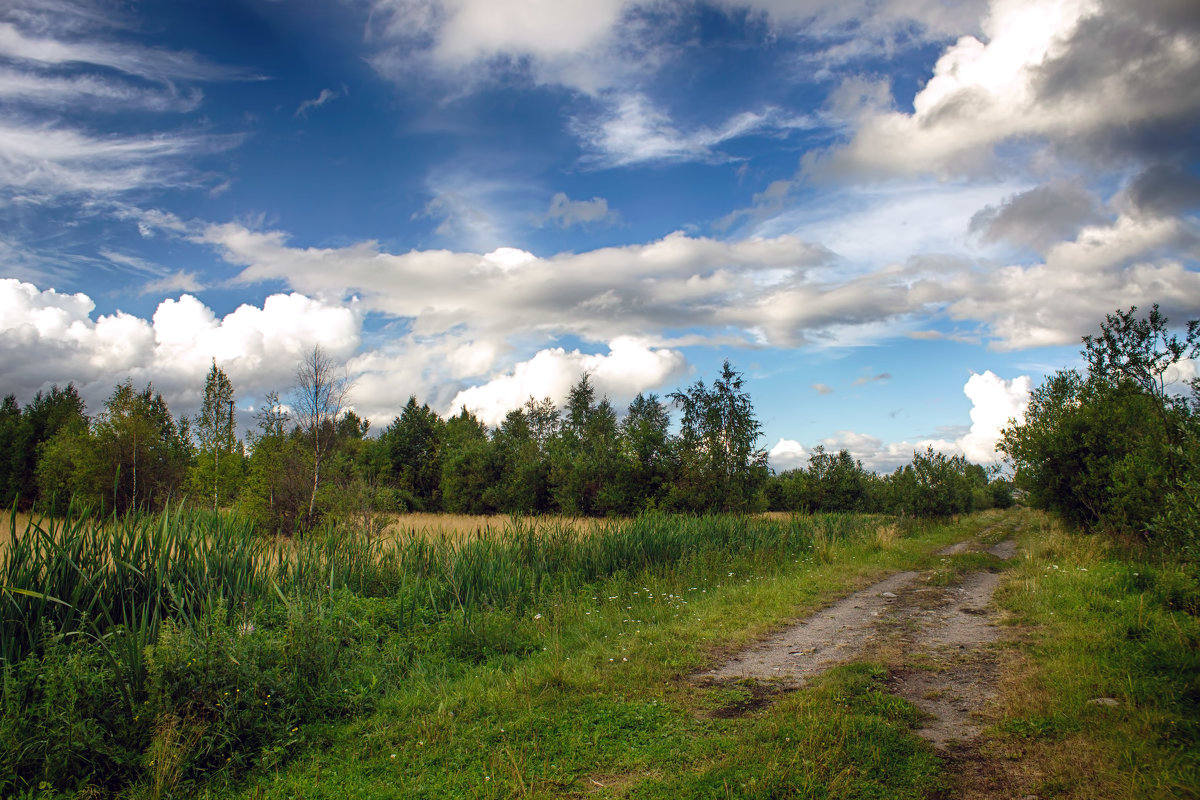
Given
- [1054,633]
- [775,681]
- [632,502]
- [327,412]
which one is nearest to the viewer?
[775,681]

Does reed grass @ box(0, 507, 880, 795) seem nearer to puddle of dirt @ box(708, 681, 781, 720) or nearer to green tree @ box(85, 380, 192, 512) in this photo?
puddle of dirt @ box(708, 681, 781, 720)

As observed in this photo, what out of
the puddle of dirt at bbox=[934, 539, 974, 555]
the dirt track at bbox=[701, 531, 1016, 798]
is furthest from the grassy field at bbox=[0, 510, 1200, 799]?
the puddle of dirt at bbox=[934, 539, 974, 555]

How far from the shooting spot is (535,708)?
533cm

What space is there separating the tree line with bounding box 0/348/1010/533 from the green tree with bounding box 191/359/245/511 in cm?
10

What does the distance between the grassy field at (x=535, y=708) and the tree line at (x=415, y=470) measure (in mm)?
2104

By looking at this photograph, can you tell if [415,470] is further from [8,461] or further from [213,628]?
[213,628]

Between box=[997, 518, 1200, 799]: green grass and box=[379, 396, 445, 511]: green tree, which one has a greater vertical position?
box=[379, 396, 445, 511]: green tree

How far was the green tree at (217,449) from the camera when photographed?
26.1m

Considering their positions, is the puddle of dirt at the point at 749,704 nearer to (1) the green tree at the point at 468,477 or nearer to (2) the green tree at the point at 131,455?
(2) the green tree at the point at 131,455

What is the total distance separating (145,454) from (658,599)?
27.2 meters

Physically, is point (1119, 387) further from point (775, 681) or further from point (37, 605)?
point (37, 605)

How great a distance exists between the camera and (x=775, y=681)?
5.95 meters

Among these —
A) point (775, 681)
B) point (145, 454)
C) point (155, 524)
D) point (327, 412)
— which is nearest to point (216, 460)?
point (145, 454)

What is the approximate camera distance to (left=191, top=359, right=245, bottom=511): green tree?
26.1m
